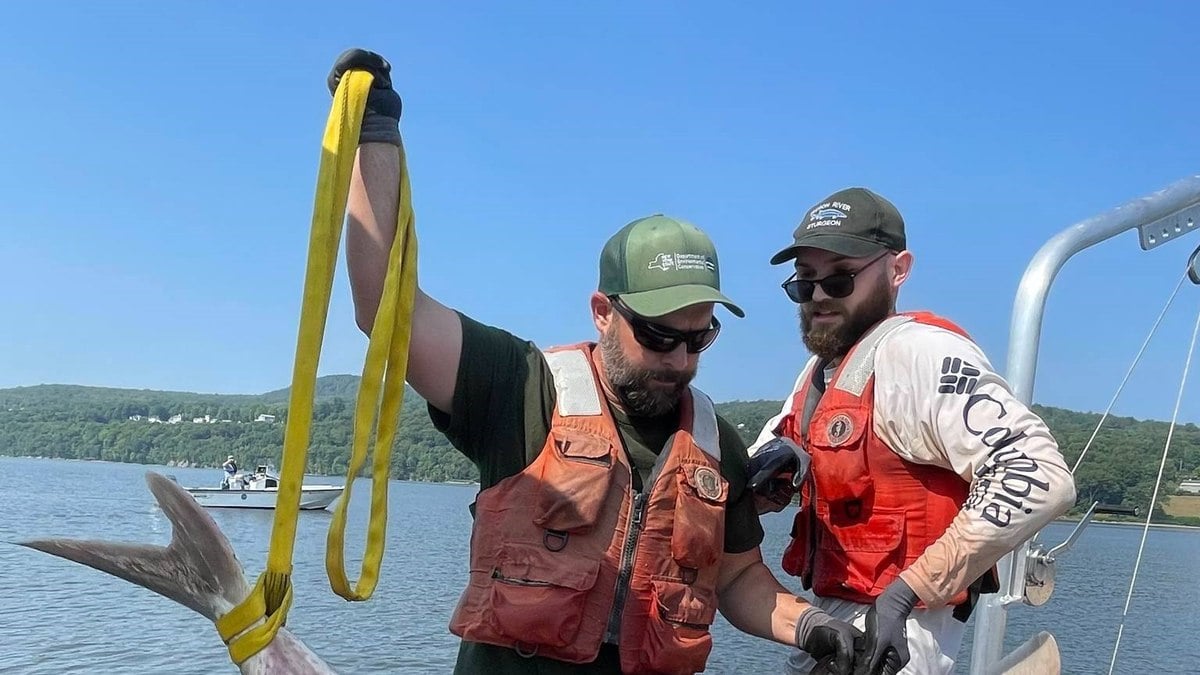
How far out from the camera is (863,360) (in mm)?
3271

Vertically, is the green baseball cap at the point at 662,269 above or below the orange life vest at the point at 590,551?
above

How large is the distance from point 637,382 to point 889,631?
1.01 meters

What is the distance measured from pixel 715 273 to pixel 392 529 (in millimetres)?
55090

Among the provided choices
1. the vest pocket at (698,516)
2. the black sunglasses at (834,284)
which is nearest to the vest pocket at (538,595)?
the vest pocket at (698,516)

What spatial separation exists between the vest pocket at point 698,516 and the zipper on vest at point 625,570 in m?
0.11

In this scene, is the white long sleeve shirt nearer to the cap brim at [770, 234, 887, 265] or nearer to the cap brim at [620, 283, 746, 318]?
the cap brim at [770, 234, 887, 265]

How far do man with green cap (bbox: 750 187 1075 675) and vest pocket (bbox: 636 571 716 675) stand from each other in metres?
0.47

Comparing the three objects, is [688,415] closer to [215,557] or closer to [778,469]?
[778,469]

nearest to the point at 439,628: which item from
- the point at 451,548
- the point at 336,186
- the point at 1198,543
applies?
the point at 451,548

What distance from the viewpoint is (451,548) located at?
4488 cm

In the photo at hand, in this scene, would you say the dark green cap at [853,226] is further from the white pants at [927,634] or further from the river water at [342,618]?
the river water at [342,618]

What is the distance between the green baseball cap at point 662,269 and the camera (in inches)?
114

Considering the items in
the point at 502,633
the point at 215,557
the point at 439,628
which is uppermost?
the point at 215,557

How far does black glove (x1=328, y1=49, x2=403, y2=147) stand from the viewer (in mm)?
2438
